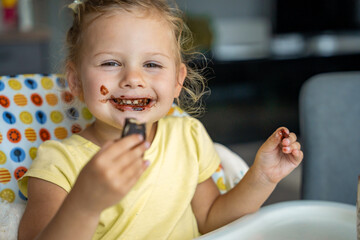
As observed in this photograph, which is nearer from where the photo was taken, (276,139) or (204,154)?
(276,139)

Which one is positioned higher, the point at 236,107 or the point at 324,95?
the point at 324,95

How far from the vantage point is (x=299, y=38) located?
12.8ft

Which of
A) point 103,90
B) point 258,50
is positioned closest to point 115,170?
point 103,90

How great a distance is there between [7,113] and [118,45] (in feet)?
1.21

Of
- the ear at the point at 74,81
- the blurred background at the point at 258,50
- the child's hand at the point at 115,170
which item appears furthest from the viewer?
the blurred background at the point at 258,50

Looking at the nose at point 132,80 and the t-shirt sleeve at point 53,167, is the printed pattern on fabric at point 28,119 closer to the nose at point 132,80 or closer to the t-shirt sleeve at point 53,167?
the t-shirt sleeve at point 53,167

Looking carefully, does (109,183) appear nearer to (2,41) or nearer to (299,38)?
(2,41)

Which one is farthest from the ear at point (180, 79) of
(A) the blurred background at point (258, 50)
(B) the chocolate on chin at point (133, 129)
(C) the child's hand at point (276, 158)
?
(A) the blurred background at point (258, 50)

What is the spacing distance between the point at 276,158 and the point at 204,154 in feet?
0.61

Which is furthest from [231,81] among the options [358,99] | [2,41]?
[358,99]

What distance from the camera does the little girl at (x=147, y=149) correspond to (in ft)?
2.89

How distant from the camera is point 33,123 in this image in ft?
3.71

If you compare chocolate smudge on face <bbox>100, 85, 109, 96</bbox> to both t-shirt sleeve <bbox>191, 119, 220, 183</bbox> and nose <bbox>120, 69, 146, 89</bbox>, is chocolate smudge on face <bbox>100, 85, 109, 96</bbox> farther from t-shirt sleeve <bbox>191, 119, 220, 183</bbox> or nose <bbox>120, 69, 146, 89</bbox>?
t-shirt sleeve <bbox>191, 119, 220, 183</bbox>

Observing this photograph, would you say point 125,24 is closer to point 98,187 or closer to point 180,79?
point 180,79
